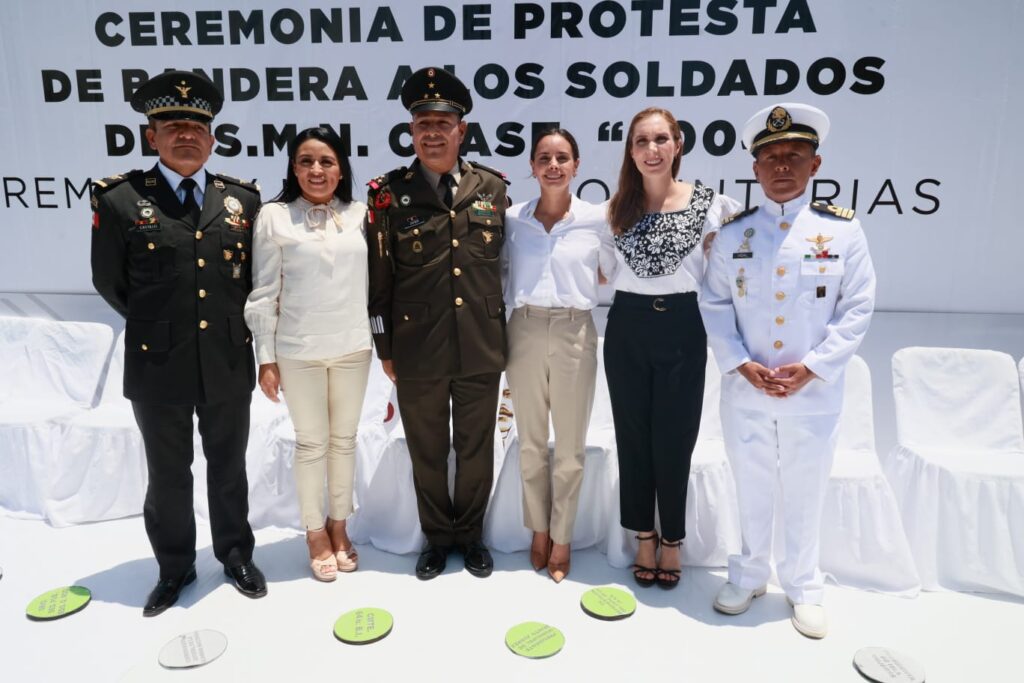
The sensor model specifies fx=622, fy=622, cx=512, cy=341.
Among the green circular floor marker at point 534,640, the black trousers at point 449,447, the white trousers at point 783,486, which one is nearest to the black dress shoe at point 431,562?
the black trousers at point 449,447

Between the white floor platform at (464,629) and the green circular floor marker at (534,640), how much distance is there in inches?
1.0

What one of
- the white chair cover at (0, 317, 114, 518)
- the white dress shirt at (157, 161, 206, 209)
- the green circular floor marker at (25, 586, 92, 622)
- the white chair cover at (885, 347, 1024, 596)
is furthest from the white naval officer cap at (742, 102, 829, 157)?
the white chair cover at (0, 317, 114, 518)

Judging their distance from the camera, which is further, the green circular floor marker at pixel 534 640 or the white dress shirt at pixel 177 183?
the white dress shirt at pixel 177 183

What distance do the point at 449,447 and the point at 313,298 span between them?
0.79 m

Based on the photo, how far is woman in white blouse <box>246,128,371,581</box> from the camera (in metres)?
2.24

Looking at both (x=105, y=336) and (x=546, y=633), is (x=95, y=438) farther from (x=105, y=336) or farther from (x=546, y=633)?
(x=546, y=633)

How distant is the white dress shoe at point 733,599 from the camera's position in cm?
224

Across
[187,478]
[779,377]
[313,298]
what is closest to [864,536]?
[779,377]

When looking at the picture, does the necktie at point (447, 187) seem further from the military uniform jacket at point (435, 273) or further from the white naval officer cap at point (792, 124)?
the white naval officer cap at point (792, 124)

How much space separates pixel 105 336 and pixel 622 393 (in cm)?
280

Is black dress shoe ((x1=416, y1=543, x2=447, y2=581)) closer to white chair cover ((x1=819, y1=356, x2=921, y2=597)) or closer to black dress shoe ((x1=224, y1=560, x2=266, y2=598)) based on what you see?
black dress shoe ((x1=224, y1=560, x2=266, y2=598))

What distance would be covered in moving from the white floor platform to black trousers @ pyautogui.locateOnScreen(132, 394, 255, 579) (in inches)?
7.2

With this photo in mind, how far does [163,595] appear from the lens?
7.52 feet

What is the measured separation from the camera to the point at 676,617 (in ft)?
7.37
